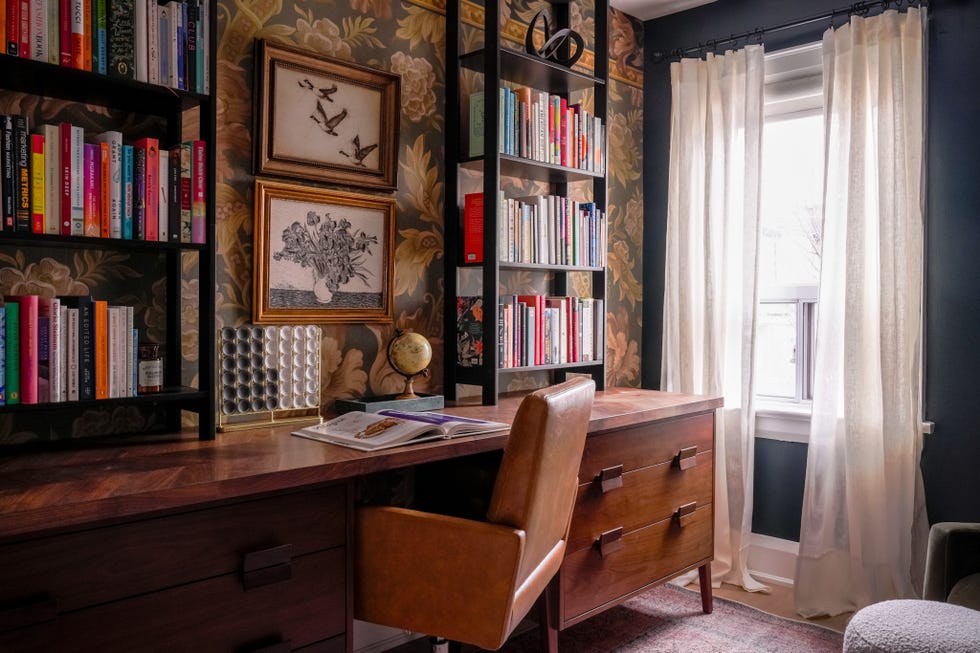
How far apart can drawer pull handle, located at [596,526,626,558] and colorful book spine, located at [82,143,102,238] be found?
162cm

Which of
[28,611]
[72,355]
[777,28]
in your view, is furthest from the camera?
[777,28]

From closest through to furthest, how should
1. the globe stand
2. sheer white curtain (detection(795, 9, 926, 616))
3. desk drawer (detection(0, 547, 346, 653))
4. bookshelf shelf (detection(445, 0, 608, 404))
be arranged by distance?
desk drawer (detection(0, 547, 346, 653))
the globe stand
bookshelf shelf (detection(445, 0, 608, 404))
sheer white curtain (detection(795, 9, 926, 616))

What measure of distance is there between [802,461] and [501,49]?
1.99 m

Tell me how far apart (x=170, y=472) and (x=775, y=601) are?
240 centimetres

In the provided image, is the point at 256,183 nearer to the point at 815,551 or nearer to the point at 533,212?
the point at 533,212

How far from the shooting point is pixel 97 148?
64.4 inches

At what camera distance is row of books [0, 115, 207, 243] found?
154 centimetres

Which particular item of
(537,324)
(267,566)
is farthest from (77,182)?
(537,324)

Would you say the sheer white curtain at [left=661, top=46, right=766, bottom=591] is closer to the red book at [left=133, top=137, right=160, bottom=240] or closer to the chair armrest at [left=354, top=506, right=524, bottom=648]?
the chair armrest at [left=354, top=506, right=524, bottom=648]

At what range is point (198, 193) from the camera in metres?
1.77

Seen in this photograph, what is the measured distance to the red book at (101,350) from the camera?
164 centimetres

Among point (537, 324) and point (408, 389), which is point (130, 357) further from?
point (537, 324)

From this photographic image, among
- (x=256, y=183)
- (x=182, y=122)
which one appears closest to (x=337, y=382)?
(x=256, y=183)

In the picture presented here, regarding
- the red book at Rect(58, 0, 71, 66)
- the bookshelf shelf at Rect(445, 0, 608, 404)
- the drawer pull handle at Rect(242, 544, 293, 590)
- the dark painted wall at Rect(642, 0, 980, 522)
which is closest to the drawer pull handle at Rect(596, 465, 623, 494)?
the bookshelf shelf at Rect(445, 0, 608, 404)
